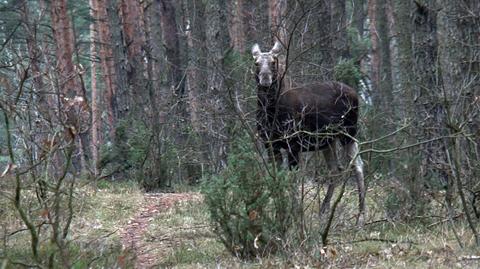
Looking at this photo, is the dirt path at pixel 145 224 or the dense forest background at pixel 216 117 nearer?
the dense forest background at pixel 216 117

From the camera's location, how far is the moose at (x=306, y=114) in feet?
34.9

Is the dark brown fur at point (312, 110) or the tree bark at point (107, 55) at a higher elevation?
the tree bark at point (107, 55)

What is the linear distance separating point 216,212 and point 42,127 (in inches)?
174

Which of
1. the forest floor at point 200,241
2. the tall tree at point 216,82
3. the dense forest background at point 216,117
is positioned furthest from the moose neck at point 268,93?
the tall tree at point 216,82

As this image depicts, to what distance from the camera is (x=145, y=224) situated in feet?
38.5

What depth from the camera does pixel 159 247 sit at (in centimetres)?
1007

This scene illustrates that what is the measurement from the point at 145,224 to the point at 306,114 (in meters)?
2.69

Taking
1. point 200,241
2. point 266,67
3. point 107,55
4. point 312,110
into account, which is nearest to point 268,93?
point 266,67

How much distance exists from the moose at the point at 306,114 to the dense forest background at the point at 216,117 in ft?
0.80

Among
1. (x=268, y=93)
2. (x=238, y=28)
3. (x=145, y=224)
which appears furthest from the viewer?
(x=238, y=28)

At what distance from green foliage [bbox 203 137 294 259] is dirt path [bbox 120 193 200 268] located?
0.99 m

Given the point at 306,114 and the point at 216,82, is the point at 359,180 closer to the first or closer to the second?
the point at 306,114

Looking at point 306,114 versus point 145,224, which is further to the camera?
point 145,224

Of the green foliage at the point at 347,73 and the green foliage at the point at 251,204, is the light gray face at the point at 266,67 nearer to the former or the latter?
the green foliage at the point at 251,204
